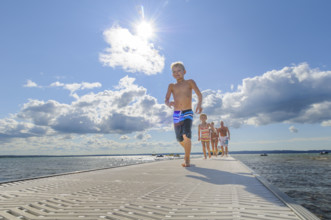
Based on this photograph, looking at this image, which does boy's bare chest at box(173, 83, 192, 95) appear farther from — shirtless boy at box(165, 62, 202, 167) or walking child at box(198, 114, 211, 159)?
walking child at box(198, 114, 211, 159)

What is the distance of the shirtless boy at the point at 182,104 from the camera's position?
23.1 ft

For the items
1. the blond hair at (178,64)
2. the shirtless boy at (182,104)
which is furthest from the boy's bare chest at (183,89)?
the blond hair at (178,64)

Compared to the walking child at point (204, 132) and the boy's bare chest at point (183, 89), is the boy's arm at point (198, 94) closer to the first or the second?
the boy's bare chest at point (183, 89)

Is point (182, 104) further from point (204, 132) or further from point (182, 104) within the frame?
point (204, 132)

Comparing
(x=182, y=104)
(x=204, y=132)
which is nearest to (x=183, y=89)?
(x=182, y=104)

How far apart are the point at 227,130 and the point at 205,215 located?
15.0 m

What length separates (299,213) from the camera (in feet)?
6.49

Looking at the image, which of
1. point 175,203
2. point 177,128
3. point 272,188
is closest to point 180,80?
point 177,128

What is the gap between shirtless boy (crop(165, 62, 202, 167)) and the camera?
278 inches

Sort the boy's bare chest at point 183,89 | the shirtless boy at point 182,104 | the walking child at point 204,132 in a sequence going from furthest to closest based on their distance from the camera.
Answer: the walking child at point 204,132, the boy's bare chest at point 183,89, the shirtless boy at point 182,104

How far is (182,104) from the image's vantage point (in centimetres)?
721

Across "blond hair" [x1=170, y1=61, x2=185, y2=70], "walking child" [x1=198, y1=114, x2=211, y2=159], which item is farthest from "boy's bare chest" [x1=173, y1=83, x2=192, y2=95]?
"walking child" [x1=198, y1=114, x2=211, y2=159]

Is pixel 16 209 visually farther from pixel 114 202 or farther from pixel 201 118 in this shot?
pixel 201 118

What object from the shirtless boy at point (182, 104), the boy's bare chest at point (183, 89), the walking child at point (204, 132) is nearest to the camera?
the shirtless boy at point (182, 104)
